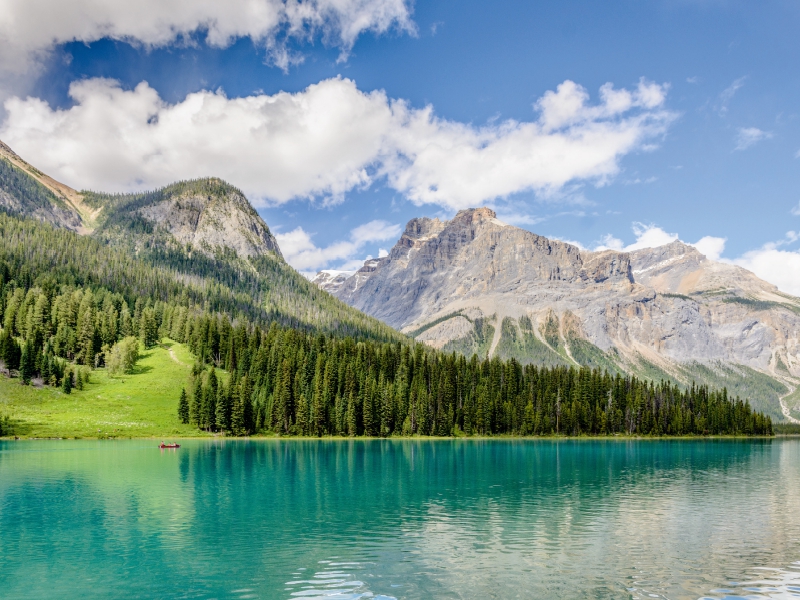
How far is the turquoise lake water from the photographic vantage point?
93.0 ft

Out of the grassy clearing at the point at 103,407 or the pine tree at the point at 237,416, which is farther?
the pine tree at the point at 237,416

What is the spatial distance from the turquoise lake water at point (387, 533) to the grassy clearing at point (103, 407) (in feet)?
175

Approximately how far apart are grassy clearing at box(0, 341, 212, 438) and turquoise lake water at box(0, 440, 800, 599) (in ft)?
175

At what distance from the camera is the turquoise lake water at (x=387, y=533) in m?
28.3

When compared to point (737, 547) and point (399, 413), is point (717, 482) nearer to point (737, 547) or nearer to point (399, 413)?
point (737, 547)

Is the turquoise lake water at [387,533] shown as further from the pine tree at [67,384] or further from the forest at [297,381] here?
the forest at [297,381]

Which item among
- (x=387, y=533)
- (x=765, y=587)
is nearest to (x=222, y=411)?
(x=387, y=533)

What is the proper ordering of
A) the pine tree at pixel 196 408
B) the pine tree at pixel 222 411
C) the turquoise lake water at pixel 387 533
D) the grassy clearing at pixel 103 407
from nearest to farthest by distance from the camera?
1. the turquoise lake water at pixel 387 533
2. the grassy clearing at pixel 103 407
3. the pine tree at pixel 222 411
4. the pine tree at pixel 196 408

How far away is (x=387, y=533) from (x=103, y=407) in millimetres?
122818

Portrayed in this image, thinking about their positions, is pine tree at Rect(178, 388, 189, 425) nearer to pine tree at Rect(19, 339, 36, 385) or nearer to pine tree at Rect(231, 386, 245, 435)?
pine tree at Rect(231, 386, 245, 435)

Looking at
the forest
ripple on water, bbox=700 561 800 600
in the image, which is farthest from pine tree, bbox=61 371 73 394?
ripple on water, bbox=700 561 800 600

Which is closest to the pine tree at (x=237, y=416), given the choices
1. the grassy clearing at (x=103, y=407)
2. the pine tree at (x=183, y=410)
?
the grassy clearing at (x=103, y=407)

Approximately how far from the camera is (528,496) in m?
56.5

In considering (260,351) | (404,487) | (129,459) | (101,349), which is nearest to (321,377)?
(260,351)
